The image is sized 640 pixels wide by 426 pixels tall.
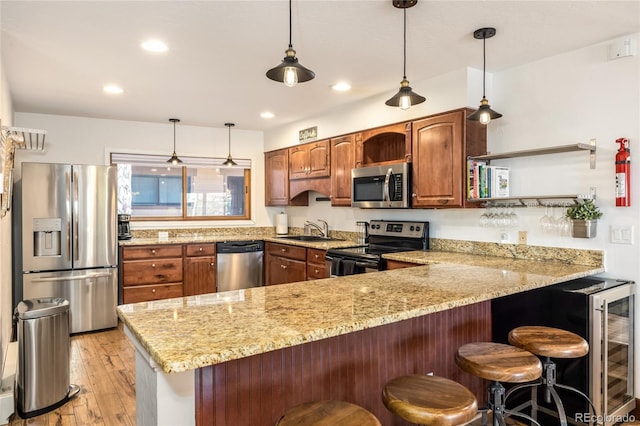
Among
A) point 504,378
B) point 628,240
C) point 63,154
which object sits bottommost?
point 504,378

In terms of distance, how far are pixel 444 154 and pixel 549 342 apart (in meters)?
1.74

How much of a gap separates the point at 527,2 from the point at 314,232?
3.71m

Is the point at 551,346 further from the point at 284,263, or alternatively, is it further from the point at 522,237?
the point at 284,263

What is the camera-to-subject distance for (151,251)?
15.4ft

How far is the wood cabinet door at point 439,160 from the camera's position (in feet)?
10.4

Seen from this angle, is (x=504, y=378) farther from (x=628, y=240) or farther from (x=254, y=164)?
(x=254, y=164)

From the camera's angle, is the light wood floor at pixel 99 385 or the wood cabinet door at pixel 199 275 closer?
the light wood floor at pixel 99 385

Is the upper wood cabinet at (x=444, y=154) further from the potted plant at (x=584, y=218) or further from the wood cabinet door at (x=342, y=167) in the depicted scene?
the wood cabinet door at (x=342, y=167)

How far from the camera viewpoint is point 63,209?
4.07m

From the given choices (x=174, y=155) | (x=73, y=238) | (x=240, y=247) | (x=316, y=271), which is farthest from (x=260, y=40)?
(x=240, y=247)

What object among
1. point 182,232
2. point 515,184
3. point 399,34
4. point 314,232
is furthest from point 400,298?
point 182,232

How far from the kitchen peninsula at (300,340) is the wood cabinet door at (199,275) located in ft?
10.3

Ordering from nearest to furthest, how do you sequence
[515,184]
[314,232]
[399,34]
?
[399,34] < [515,184] < [314,232]

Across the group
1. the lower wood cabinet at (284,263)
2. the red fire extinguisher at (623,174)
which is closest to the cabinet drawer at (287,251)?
the lower wood cabinet at (284,263)
